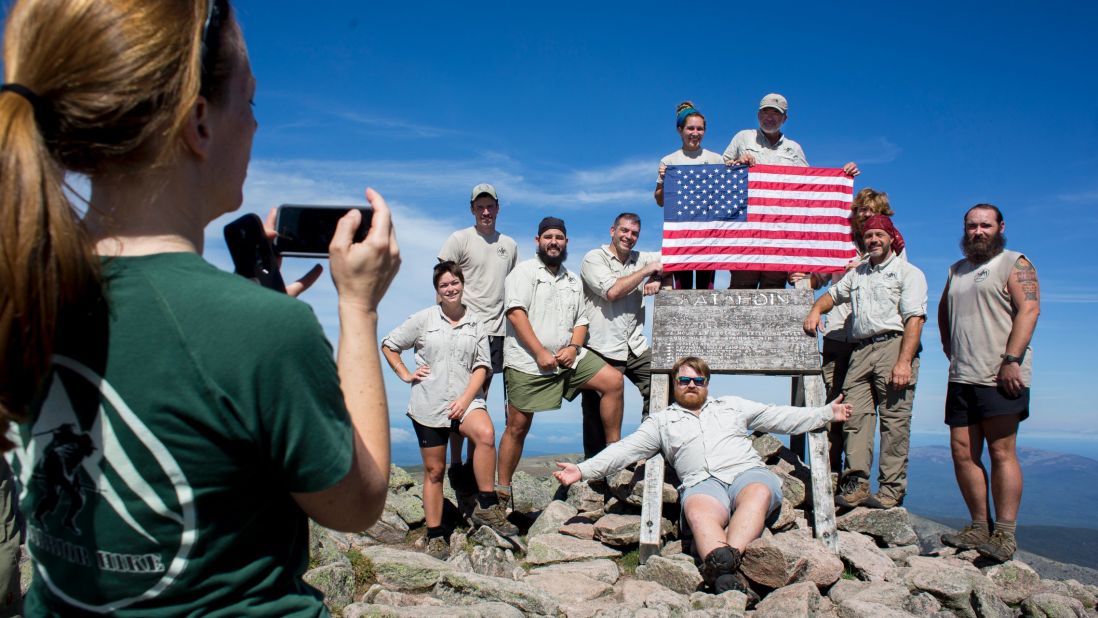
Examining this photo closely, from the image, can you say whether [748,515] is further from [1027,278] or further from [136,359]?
[136,359]

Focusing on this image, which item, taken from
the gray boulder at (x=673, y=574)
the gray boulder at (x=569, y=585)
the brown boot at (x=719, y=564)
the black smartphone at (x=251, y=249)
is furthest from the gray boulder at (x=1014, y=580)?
the black smartphone at (x=251, y=249)

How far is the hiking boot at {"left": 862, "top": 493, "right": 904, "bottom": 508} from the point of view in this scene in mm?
8508

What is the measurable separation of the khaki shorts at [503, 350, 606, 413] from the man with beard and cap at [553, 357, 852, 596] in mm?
1005

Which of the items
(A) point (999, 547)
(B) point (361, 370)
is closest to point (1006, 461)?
(A) point (999, 547)

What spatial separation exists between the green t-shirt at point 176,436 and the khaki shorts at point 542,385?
282 inches

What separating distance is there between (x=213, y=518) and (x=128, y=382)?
0.81ft

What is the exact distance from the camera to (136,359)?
4.02ft

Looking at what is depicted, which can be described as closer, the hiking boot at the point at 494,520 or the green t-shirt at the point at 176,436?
the green t-shirt at the point at 176,436

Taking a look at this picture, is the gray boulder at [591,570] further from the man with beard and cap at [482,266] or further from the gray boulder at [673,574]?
the man with beard and cap at [482,266]

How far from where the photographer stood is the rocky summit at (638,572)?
575cm

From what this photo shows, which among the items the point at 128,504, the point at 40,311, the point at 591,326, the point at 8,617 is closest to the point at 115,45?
the point at 40,311

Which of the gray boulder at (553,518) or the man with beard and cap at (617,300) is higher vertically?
the man with beard and cap at (617,300)

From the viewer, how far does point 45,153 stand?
3.94 feet

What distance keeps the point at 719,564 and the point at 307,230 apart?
5.50 m
